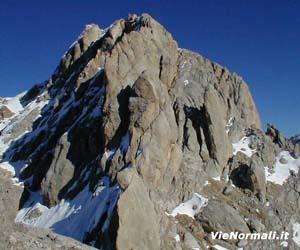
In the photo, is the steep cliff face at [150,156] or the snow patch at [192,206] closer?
the steep cliff face at [150,156]

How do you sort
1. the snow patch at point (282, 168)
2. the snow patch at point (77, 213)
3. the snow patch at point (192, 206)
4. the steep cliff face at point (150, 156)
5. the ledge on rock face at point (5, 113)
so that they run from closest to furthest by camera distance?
the snow patch at point (77, 213) → the steep cliff face at point (150, 156) → the snow patch at point (192, 206) → the snow patch at point (282, 168) → the ledge on rock face at point (5, 113)

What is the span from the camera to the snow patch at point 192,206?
62.7 meters

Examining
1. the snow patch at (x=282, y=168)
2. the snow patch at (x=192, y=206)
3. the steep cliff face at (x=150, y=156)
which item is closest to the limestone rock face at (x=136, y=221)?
the steep cliff face at (x=150, y=156)

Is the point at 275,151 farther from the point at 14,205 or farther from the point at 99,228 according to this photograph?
the point at 14,205

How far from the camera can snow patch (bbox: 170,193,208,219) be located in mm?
62734

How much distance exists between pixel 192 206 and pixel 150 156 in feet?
32.5

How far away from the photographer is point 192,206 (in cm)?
6450

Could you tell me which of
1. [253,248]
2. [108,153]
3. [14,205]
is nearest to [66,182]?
[108,153]

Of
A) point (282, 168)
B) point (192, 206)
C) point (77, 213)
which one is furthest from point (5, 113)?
point (282, 168)

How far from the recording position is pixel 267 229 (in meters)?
66.9

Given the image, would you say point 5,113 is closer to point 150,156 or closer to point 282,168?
point 150,156

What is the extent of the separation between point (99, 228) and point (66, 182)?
17525mm

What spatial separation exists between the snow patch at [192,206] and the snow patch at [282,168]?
17725 millimetres

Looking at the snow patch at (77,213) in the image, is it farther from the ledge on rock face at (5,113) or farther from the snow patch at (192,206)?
the ledge on rock face at (5,113)
